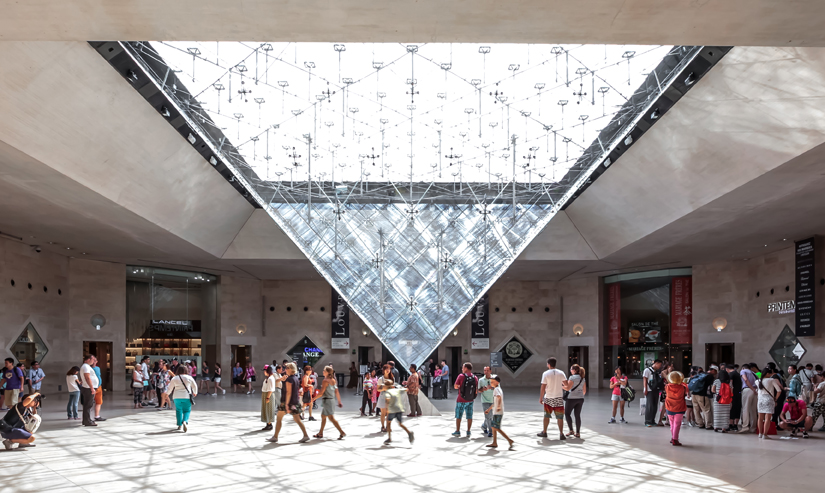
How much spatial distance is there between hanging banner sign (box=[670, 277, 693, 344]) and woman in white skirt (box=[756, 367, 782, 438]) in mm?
12894

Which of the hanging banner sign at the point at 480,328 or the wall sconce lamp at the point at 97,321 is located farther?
the hanging banner sign at the point at 480,328

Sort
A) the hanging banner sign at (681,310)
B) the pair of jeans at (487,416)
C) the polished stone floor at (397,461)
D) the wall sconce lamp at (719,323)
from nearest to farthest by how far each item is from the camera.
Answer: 1. the polished stone floor at (397,461)
2. the pair of jeans at (487,416)
3. the wall sconce lamp at (719,323)
4. the hanging banner sign at (681,310)

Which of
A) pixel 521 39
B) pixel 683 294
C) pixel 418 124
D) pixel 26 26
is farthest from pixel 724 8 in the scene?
pixel 683 294

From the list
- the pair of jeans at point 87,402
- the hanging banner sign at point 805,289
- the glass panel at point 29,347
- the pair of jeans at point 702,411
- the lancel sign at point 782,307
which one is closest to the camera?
the pair of jeans at point 87,402

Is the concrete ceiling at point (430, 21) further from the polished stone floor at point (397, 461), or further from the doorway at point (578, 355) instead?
the doorway at point (578, 355)

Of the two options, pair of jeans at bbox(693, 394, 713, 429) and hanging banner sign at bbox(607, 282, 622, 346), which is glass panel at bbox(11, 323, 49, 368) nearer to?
pair of jeans at bbox(693, 394, 713, 429)

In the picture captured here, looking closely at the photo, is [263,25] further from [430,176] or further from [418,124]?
[430,176]

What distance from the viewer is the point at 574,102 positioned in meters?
14.2

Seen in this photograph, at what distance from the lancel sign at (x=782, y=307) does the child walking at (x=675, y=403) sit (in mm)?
9701

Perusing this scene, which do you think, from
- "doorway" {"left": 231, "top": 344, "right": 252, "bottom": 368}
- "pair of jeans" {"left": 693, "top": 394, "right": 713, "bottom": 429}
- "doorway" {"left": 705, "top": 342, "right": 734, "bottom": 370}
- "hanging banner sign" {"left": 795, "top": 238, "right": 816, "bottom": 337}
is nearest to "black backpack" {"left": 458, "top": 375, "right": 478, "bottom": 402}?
"pair of jeans" {"left": 693, "top": 394, "right": 713, "bottom": 429}

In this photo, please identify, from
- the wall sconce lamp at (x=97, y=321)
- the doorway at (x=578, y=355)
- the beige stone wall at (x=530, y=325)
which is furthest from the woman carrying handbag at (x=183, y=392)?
the doorway at (x=578, y=355)

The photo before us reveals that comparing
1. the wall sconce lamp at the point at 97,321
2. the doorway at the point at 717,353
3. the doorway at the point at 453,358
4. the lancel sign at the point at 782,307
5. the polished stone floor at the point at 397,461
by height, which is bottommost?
the doorway at the point at 453,358

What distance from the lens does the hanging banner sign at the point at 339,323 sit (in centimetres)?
2758

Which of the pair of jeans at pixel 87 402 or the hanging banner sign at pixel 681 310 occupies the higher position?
the hanging banner sign at pixel 681 310
